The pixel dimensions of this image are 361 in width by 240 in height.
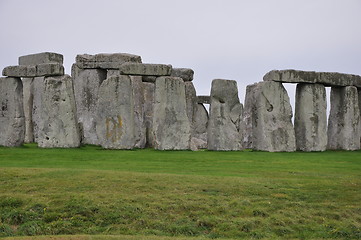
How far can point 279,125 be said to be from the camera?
22.3 m

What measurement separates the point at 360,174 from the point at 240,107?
292 inches

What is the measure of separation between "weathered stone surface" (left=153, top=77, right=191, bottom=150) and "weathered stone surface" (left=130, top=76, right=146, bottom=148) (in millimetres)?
1351

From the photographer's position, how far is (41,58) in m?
26.9

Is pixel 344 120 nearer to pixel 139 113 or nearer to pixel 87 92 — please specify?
pixel 139 113

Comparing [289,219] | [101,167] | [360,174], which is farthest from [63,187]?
[360,174]

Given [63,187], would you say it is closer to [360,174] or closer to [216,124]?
[360,174]

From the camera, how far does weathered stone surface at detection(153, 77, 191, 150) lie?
21.4 metres

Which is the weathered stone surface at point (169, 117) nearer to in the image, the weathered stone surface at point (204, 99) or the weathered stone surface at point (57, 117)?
the weathered stone surface at point (57, 117)

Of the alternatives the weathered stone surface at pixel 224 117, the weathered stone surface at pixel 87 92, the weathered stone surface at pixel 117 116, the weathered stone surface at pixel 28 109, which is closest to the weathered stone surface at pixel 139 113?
the weathered stone surface at pixel 117 116

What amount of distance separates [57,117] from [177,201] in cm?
1070

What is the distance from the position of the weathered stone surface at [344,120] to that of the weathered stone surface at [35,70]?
1191 centimetres

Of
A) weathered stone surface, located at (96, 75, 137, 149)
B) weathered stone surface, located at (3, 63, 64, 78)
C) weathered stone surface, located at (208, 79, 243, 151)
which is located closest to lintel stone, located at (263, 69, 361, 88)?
weathered stone surface, located at (208, 79, 243, 151)

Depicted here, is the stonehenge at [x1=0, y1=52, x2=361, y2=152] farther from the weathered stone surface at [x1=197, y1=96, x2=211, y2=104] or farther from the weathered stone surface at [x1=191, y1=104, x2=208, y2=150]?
the weathered stone surface at [x1=197, y1=96, x2=211, y2=104]

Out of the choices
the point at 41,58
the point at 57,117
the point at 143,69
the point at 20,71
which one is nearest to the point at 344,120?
the point at 143,69
